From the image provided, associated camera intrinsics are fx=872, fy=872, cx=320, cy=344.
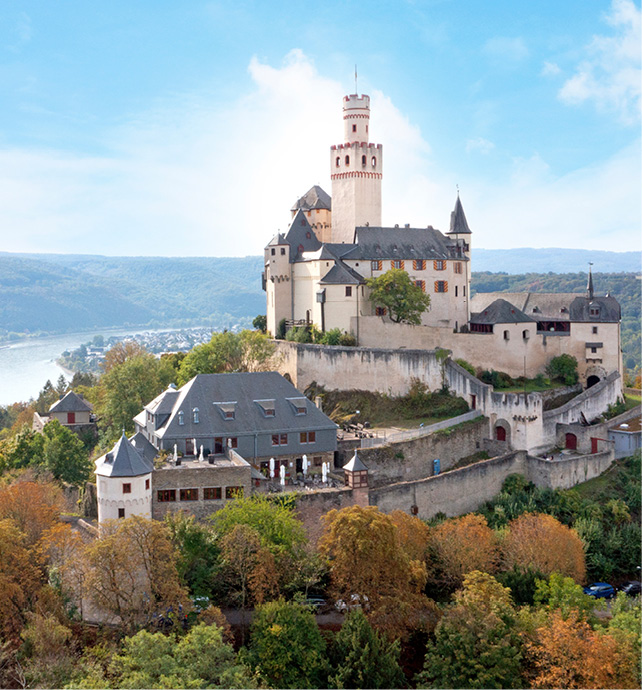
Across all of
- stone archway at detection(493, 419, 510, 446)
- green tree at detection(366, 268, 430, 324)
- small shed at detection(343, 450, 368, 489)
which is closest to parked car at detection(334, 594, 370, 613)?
small shed at detection(343, 450, 368, 489)

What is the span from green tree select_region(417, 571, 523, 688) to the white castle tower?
42100 mm

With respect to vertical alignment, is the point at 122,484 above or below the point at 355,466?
above

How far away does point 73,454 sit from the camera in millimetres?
50188

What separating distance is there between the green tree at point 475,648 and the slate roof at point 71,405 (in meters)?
36.9

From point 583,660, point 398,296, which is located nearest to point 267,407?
point 398,296

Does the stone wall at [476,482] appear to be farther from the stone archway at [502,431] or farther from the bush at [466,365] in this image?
the bush at [466,365]

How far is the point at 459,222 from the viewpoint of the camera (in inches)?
2793

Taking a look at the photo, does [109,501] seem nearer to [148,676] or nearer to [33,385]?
[148,676]

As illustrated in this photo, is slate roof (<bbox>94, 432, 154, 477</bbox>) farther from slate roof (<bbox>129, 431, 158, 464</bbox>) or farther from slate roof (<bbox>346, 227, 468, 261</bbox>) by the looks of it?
slate roof (<bbox>346, 227, 468, 261</bbox>)

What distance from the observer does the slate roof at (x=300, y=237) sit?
6800 cm

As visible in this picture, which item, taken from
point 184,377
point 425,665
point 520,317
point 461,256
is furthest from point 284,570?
point 461,256

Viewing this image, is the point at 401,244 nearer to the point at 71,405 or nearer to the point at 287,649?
the point at 71,405

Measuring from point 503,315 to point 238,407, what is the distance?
21901 millimetres

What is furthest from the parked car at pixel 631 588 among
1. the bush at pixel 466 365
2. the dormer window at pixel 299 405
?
the dormer window at pixel 299 405
